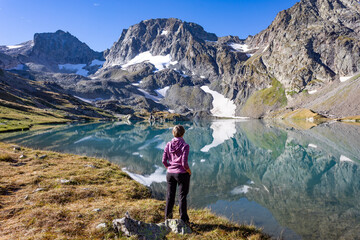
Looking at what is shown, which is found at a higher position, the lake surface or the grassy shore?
the grassy shore

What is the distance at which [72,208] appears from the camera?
904 cm

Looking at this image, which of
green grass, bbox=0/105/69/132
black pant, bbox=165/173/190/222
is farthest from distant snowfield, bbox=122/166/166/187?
green grass, bbox=0/105/69/132

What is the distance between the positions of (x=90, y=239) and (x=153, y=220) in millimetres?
3045

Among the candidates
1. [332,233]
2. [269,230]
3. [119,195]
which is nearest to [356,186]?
[332,233]

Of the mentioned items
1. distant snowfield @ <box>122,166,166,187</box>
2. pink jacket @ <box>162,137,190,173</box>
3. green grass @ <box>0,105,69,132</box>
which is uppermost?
pink jacket @ <box>162,137,190,173</box>

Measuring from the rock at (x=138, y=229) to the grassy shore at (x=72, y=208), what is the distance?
0.24 metres

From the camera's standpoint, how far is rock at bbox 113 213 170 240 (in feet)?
23.2

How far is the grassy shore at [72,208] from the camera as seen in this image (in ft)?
23.6

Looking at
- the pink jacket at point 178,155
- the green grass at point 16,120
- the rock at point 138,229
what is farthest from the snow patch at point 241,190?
the green grass at point 16,120

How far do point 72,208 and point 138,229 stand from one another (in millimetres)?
3840

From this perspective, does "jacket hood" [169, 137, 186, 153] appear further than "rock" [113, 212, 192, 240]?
Yes

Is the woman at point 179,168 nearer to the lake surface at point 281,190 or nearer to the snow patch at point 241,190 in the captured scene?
the lake surface at point 281,190

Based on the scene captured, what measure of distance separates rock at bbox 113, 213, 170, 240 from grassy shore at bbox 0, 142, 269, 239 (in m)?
0.24

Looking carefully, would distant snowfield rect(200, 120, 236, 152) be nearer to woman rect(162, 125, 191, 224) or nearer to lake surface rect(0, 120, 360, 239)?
lake surface rect(0, 120, 360, 239)
